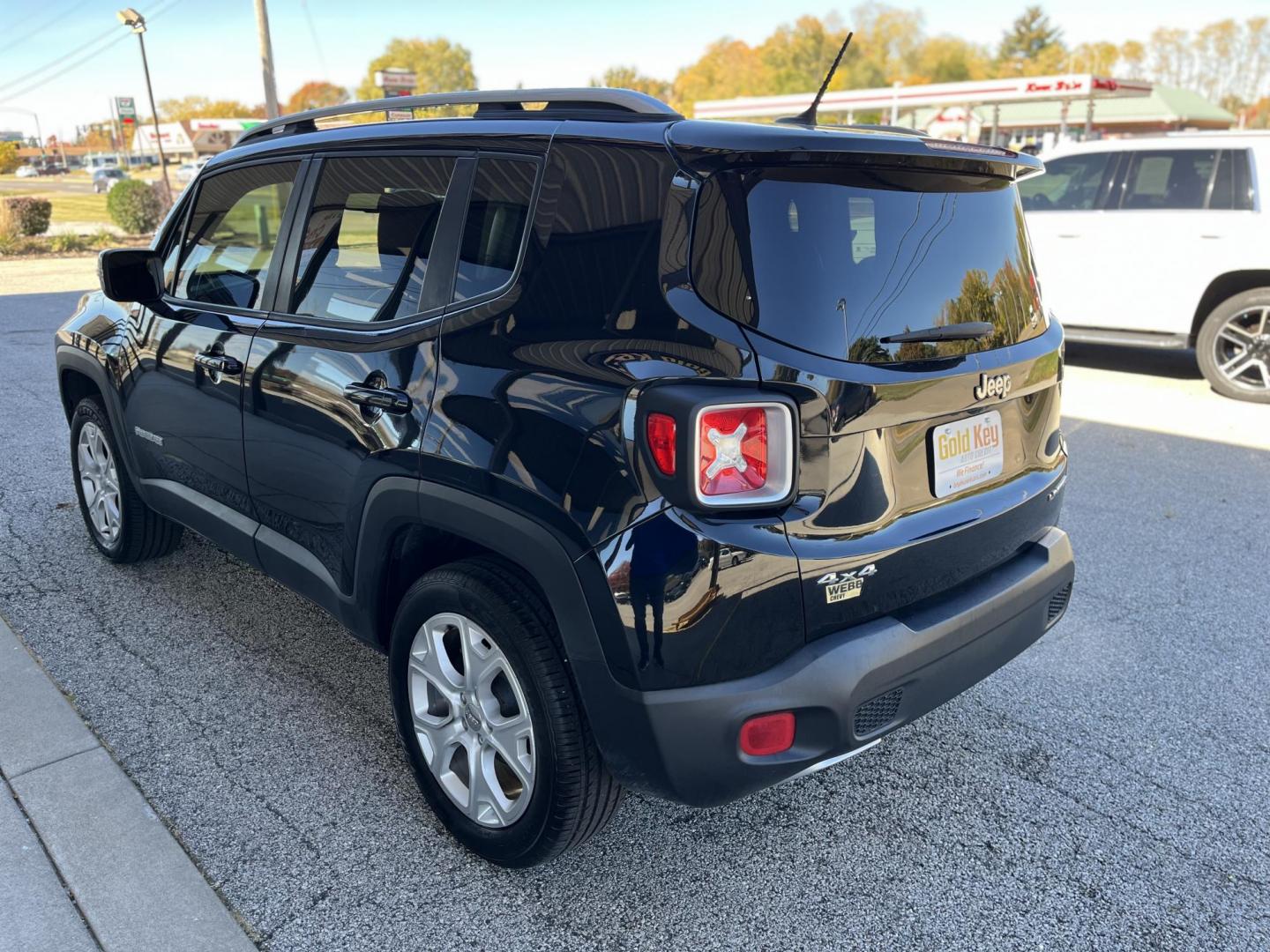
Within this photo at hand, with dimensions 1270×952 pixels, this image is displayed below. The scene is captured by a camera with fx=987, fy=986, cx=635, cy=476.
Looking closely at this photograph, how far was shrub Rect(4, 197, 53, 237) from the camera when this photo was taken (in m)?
21.9

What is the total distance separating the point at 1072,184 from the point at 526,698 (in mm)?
8118

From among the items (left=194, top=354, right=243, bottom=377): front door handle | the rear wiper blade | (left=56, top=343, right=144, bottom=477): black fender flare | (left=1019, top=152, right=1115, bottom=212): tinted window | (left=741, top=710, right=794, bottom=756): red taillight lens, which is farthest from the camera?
(left=1019, top=152, right=1115, bottom=212): tinted window

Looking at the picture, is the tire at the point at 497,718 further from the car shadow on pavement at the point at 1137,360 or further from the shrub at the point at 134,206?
the shrub at the point at 134,206

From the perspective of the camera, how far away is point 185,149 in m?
83.8

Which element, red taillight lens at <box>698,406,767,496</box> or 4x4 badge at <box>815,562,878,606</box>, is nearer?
red taillight lens at <box>698,406,767,496</box>

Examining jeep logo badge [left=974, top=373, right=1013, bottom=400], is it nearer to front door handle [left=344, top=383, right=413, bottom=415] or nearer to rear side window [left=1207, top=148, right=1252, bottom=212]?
front door handle [left=344, top=383, right=413, bottom=415]

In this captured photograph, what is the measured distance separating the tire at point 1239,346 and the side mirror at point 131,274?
7.50 m

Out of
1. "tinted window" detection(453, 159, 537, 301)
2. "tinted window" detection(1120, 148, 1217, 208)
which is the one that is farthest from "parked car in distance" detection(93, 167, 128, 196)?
"tinted window" detection(453, 159, 537, 301)

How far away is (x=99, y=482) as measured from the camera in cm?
443

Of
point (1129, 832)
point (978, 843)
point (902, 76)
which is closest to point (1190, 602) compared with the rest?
point (1129, 832)

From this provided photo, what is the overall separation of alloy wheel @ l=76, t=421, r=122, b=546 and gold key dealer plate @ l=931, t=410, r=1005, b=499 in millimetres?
3477

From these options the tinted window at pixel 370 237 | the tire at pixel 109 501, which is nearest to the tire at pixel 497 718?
→ the tinted window at pixel 370 237

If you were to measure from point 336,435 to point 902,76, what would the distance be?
11364cm

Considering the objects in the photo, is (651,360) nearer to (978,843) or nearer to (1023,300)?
(1023,300)
